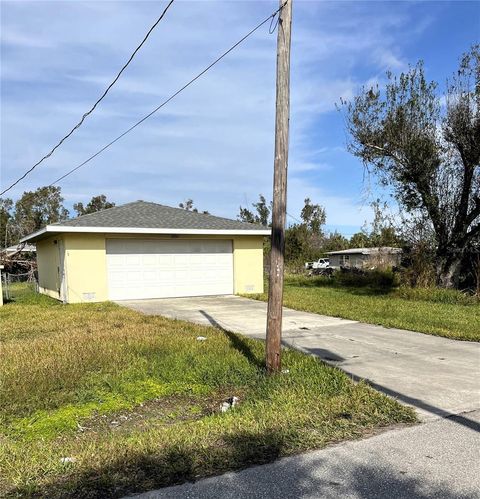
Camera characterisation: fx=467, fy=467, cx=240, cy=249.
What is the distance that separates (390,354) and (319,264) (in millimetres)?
37486

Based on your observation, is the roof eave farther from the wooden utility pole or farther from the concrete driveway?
the wooden utility pole

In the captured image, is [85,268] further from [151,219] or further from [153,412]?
[153,412]

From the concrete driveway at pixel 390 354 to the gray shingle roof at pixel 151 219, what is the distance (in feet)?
14.4

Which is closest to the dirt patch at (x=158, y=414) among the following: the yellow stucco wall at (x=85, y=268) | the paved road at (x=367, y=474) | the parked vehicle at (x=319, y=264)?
the paved road at (x=367, y=474)

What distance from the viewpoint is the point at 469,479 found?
10.6ft

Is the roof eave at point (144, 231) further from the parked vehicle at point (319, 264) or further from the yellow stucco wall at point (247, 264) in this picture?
the parked vehicle at point (319, 264)

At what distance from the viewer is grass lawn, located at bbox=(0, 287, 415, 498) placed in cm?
341

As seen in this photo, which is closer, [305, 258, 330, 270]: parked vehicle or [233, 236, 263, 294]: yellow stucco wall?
[233, 236, 263, 294]: yellow stucco wall

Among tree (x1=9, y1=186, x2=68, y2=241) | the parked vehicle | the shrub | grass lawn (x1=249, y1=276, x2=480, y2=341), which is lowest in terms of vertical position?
grass lawn (x1=249, y1=276, x2=480, y2=341)

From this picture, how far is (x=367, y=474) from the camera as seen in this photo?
332 centimetres

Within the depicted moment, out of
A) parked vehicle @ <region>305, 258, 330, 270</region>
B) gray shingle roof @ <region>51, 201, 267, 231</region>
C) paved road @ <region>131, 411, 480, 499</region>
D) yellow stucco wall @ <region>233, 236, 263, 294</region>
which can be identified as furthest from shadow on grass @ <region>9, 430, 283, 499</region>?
parked vehicle @ <region>305, 258, 330, 270</region>

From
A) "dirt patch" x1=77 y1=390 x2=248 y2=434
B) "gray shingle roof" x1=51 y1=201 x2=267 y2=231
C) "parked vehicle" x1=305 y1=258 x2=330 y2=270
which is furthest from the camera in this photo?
"parked vehicle" x1=305 y1=258 x2=330 y2=270

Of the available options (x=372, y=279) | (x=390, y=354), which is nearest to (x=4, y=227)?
(x=372, y=279)

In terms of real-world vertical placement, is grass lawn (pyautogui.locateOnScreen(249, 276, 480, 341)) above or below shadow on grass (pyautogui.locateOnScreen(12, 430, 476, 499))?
above
